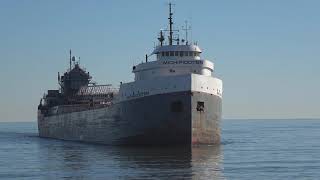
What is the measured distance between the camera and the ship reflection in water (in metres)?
30.9

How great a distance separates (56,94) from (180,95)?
4658cm

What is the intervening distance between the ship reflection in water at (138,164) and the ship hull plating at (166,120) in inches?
39.3

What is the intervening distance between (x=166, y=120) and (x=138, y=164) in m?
9.65

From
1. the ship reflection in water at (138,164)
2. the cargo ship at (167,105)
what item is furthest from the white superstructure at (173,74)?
the ship reflection in water at (138,164)

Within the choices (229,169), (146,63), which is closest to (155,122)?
(146,63)

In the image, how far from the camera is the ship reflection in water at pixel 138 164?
30897 millimetres

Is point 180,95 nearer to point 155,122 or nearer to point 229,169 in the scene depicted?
point 155,122

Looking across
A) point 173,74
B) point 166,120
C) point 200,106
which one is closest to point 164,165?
point 166,120

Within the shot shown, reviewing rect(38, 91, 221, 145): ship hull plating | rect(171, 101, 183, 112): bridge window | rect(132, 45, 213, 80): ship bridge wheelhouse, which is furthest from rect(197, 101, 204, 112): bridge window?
rect(132, 45, 213, 80): ship bridge wheelhouse

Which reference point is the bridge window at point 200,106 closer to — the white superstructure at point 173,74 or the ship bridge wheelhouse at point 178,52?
the white superstructure at point 173,74

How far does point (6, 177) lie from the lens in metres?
31.2

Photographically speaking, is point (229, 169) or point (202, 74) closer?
point (229, 169)

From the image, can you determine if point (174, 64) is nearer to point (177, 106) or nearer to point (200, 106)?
point (200, 106)

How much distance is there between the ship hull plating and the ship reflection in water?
100cm
